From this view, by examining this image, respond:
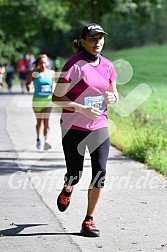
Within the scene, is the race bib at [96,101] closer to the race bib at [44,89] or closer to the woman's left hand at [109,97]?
the woman's left hand at [109,97]

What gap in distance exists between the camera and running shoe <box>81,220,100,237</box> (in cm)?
752

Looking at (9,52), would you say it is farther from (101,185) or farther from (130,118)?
(101,185)

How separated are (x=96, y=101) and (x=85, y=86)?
18cm

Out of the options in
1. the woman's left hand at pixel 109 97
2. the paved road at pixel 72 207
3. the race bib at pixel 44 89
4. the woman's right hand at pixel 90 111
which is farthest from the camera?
the race bib at pixel 44 89

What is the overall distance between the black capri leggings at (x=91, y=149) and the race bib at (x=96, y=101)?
9.8 inches

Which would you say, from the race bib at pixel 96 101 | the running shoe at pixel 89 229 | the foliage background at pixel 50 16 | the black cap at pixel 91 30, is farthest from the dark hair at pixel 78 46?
the foliage background at pixel 50 16

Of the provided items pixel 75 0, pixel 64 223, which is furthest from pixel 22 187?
pixel 75 0

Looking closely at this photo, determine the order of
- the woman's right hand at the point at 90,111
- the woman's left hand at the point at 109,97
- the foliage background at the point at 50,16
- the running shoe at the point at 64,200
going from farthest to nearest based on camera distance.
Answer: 1. the foliage background at the point at 50,16
2. the running shoe at the point at 64,200
3. the woman's left hand at the point at 109,97
4. the woman's right hand at the point at 90,111

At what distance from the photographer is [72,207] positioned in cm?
909

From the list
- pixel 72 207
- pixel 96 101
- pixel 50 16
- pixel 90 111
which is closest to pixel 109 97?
pixel 96 101

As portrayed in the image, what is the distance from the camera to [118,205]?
918cm

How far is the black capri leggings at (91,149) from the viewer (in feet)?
25.0

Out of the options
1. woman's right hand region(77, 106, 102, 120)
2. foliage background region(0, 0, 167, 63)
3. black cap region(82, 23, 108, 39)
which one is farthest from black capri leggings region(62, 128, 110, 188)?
foliage background region(0, 0, 167, 63)

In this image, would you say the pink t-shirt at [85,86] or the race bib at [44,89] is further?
the race bib at [44,89]
